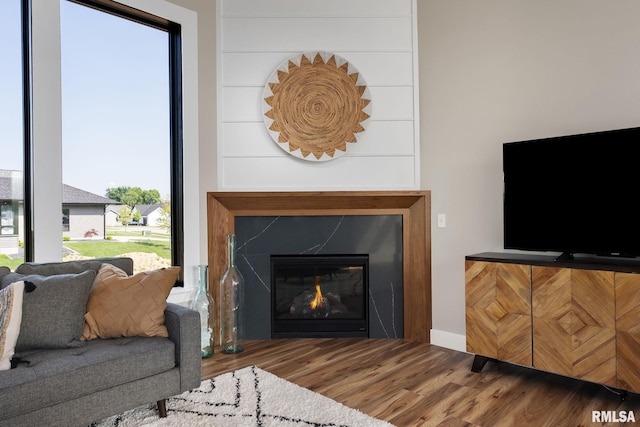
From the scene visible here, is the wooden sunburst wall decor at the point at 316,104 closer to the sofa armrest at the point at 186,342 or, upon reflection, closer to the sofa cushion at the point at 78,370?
the sofa armrest at the point at 186,342

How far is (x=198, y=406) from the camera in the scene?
235 cm

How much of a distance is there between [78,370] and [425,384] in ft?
6.35

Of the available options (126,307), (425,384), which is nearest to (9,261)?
(126,307)

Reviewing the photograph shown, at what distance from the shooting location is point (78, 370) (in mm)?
1877

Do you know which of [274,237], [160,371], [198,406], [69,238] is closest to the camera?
[160,371]

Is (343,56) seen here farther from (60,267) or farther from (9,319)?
(9,319)

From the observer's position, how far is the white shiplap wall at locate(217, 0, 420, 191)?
11.7ft

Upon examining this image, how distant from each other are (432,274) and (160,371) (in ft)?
7.35

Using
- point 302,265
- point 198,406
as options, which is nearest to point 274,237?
point 302,265

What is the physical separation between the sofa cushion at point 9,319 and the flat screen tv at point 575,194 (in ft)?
9.23

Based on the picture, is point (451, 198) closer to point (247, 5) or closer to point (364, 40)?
point (364, 40)

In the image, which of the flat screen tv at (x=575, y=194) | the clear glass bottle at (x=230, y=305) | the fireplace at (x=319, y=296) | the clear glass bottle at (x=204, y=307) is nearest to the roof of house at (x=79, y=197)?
the clear glass bottle at (x=204, y=307)

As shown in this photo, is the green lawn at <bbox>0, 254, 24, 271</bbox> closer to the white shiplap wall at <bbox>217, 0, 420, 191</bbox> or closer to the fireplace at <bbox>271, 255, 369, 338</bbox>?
A: the white shiplap wall at <bbox>217, 0, 420, 191</bbox>

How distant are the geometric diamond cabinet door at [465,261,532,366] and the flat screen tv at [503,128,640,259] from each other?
25 centimetres
